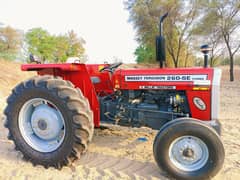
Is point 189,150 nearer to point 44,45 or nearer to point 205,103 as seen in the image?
point 205,103

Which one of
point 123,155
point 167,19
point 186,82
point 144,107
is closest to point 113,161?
point 123,155

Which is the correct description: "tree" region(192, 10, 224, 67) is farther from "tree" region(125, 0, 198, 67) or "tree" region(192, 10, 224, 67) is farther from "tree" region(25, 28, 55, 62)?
"tree" region(25, 28, 55, 62)

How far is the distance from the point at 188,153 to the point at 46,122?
1.80 meters

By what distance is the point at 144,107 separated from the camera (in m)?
2.76

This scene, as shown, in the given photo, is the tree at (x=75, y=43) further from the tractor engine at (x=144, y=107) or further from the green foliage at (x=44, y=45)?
the tractor engine at (x=144, y=107)

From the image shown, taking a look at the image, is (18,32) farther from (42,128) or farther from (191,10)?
(42,128)

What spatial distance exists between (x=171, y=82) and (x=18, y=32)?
28.5 m

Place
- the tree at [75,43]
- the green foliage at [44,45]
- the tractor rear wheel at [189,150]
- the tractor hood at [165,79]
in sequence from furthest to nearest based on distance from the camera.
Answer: the tree at [75,43], the green foliage at [44,45], the tractor hood at [165,79], the tractor rear wheel at [189,150]

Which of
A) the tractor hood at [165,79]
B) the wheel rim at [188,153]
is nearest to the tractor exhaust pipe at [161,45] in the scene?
the tractor hood at [165,79]

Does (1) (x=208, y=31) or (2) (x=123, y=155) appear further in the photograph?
(1) (x=208, y=31)

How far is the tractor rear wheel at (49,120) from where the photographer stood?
2311 millimetres

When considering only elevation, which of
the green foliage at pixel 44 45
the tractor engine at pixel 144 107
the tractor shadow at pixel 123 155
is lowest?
the tractor shadow at pixel 123 155

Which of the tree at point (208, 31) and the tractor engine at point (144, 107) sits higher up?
the tree at point (208, 31)

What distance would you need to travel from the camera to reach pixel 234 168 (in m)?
2.41
